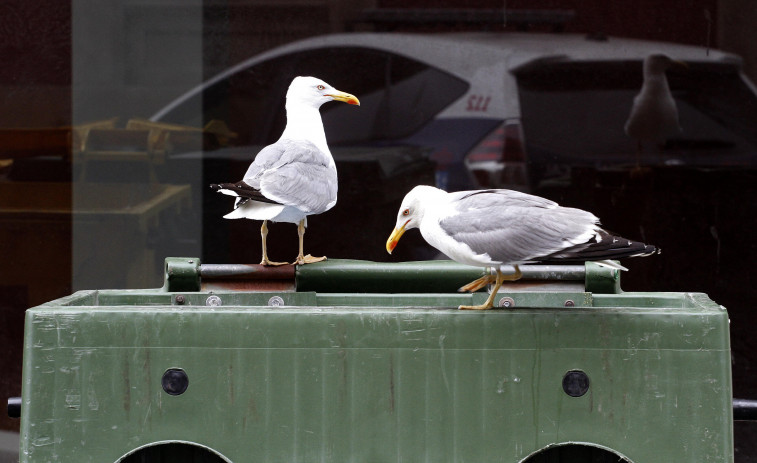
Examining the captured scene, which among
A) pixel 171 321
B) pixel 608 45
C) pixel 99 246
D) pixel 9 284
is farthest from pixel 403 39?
pixel 171 321

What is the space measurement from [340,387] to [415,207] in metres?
0.76

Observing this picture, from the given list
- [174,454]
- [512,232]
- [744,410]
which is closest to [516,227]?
[512,232]

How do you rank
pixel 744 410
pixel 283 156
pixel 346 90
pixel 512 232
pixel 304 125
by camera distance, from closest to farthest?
pixel 512 232 < pixel 744 410 < pixel 283 156 < pixel 304 125 < pixel 346 90

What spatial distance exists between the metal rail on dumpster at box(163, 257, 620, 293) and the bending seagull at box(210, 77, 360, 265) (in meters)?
0.11

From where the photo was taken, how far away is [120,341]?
347 cm

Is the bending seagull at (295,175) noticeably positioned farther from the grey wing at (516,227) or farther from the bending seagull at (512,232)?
the grey wing at (516,227)

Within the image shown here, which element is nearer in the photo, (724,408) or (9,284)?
(724,408)

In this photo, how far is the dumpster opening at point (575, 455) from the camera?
357 centimetres

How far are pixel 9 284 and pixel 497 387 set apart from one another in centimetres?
413

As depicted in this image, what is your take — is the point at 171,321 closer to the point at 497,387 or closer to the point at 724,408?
the point at 497,387

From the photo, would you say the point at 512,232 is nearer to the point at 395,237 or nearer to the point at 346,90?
the point at 395,237

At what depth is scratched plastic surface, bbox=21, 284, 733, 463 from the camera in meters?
3.45

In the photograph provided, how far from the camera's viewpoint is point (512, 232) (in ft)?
11.8

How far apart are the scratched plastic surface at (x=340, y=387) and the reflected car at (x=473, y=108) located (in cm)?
304
